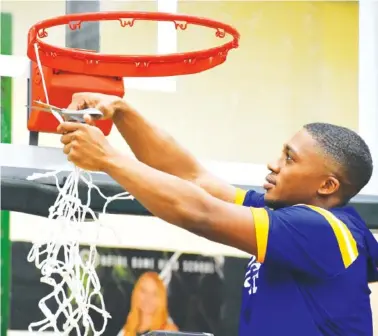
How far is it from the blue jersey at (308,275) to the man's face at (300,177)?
3.7 inches

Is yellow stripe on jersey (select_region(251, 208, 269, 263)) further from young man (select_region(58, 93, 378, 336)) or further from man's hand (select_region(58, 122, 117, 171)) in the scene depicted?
man's hand (select_region(58, 122, 117, 171))

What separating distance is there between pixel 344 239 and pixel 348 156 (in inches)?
7.0

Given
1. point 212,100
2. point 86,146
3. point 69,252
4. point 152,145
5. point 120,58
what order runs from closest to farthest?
point 86,146 < point 152,145 < point 69,252 < point 120,58 < point 212,100

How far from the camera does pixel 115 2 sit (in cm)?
304

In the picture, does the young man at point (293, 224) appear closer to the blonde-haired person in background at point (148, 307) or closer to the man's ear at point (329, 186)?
the man's ear at point (329, 186)

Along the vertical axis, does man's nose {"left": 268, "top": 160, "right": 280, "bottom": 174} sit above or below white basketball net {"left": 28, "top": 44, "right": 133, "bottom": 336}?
above

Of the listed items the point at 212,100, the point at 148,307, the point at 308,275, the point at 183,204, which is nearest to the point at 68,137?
the point at 183,204

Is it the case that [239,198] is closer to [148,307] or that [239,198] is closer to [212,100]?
[148,307]

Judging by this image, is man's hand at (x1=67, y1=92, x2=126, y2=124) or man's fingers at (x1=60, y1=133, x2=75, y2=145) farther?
man's hand at (x1=67, y1=92, x2=126, y2=124)

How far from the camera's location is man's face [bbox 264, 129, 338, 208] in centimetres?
194

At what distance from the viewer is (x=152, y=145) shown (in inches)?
Answer: 85.4

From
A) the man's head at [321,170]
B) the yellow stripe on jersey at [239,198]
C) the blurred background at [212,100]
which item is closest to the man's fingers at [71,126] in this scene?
the man's head at [321,170]

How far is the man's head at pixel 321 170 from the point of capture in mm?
1924

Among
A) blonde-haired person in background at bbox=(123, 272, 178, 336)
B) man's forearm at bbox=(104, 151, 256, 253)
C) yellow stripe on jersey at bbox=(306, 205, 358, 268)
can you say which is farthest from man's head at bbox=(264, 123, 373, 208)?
blonde-haired person in background at bbox=(123, 272, 178, 336)
